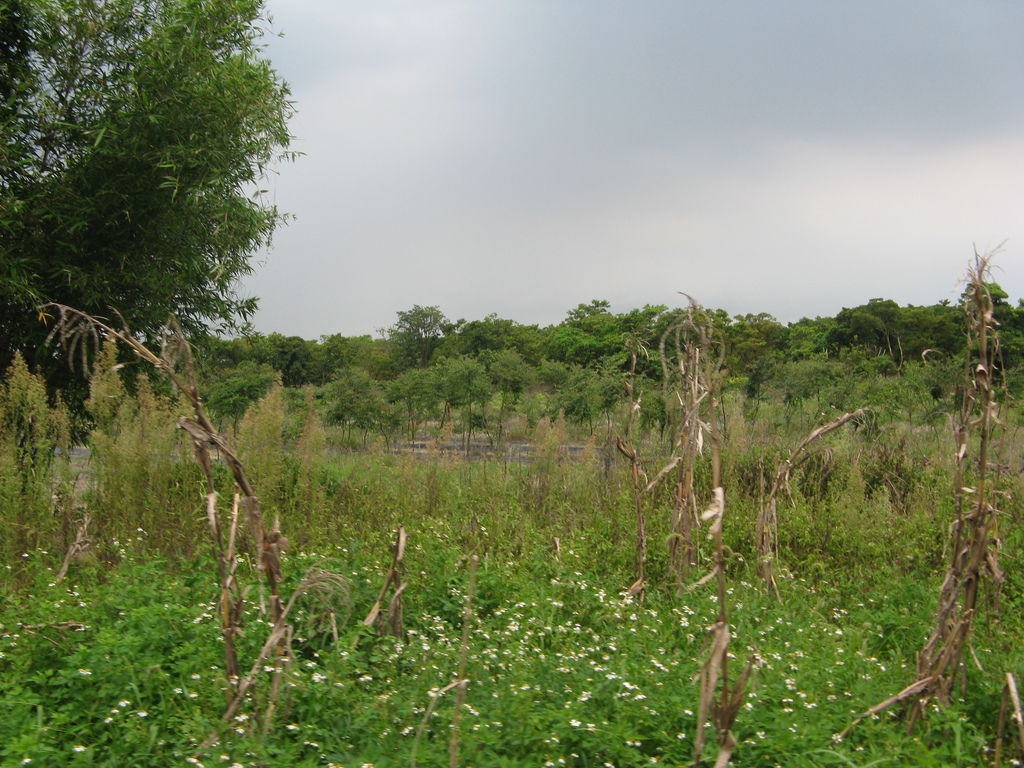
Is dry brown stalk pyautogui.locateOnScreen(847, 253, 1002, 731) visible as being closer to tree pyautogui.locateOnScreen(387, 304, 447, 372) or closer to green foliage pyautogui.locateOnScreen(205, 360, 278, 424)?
green foliage pyautogui.locateOnScreen(205, 360, 278, 424)

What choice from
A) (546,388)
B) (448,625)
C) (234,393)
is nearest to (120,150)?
(448,625)

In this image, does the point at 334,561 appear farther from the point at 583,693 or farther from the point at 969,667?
the point at 969,667

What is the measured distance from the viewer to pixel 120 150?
281 inches

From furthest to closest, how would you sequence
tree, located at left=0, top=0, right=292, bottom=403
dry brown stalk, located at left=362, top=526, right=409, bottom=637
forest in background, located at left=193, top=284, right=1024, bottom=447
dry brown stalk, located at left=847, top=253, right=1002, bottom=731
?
forest in background, located at left=193, top=284, right=1024, bottom=447
tree, located at left=0, top=0, right=292, bottom=403
dry brown stalk, located at left=362, top=526, right=409, bottom=637
dry brown stalk, located at left=847, top=253, right=1002, bottom=731

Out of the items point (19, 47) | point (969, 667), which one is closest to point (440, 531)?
point (969, 667)

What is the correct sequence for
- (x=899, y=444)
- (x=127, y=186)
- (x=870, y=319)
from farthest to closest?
1. (x=870, y=319)
2. (x=899, y=444)
3. (x=127, y=186)

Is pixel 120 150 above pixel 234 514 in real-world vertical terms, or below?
above

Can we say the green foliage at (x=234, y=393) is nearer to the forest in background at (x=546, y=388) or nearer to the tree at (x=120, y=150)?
the forest in background at (x=546, y=388)

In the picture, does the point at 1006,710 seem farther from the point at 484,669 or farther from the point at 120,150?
the point at 120,150

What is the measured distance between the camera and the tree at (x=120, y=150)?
281 inches

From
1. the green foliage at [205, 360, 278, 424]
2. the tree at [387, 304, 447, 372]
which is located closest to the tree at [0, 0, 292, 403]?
the green foliage at [205, 360, 278, 424]

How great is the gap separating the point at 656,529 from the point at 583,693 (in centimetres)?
329

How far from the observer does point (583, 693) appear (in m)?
2.61

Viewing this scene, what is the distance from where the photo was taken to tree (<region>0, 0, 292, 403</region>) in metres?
7.13
